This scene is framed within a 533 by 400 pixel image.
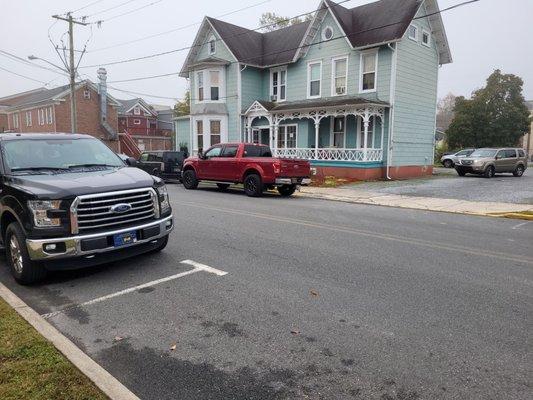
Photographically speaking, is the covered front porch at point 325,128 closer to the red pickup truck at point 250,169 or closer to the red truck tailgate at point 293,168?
the red truck tailgate at point 293,168

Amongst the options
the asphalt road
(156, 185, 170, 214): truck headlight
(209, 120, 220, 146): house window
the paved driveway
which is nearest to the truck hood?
(156, 185, 170, 214): truck headlight

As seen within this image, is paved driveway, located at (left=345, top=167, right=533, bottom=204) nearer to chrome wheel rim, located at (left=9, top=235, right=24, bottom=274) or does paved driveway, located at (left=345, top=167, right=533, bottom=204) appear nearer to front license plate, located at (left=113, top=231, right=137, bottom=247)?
front license plate, located at (left=113, top=231, right=137, bottom=247)

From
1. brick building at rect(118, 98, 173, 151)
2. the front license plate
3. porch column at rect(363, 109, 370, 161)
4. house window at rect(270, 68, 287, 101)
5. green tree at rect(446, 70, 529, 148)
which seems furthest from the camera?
brick building at rect(118, 98, 173, 151)

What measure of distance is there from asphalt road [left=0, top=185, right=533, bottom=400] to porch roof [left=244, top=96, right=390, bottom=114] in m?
13.9

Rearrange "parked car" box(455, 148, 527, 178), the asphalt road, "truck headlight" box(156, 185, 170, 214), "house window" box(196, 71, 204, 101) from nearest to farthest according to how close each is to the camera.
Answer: the asphalt road, "truck headlight" box(156, 185, 170, 214), "parked car" box(455, 148, 527, 178), "house window" box(196, 71, 204, 101)

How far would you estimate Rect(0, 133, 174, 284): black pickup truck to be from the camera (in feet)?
17.0

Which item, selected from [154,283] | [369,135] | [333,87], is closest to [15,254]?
[154,283]

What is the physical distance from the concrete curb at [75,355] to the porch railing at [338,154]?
60.6ft

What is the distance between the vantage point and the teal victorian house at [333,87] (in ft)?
71.8

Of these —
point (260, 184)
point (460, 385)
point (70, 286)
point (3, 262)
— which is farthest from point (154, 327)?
point (260, 184)

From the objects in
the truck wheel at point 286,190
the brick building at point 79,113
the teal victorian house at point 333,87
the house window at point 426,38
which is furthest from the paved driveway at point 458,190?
the brick building at point 79,113

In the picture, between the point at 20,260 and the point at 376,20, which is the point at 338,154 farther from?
the point at 20,260

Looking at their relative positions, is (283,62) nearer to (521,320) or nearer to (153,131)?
(521,320)

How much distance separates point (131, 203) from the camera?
5.75 m
